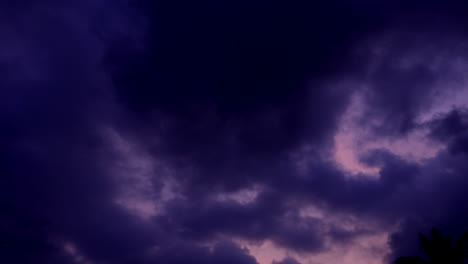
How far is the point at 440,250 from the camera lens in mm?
38375

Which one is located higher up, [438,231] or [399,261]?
[438,231]

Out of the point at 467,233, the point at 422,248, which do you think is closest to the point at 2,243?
the point at 422,248

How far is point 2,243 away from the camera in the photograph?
35812mm

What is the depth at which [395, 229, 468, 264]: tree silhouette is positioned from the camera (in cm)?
3734

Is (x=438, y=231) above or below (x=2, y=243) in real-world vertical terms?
below

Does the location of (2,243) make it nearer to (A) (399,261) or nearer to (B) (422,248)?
(A) (399,261)

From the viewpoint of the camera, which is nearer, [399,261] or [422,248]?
[399,261]

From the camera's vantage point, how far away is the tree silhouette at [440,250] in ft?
123

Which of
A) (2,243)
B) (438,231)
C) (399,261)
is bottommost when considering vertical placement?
(399,261)

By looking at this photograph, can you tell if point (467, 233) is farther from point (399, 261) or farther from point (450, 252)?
point (399, 261)

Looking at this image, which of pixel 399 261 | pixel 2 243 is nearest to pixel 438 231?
pixel 399 261

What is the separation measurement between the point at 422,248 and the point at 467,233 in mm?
5400

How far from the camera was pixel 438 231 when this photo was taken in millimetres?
39625

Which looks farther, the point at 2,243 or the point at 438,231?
the point at 438,231
